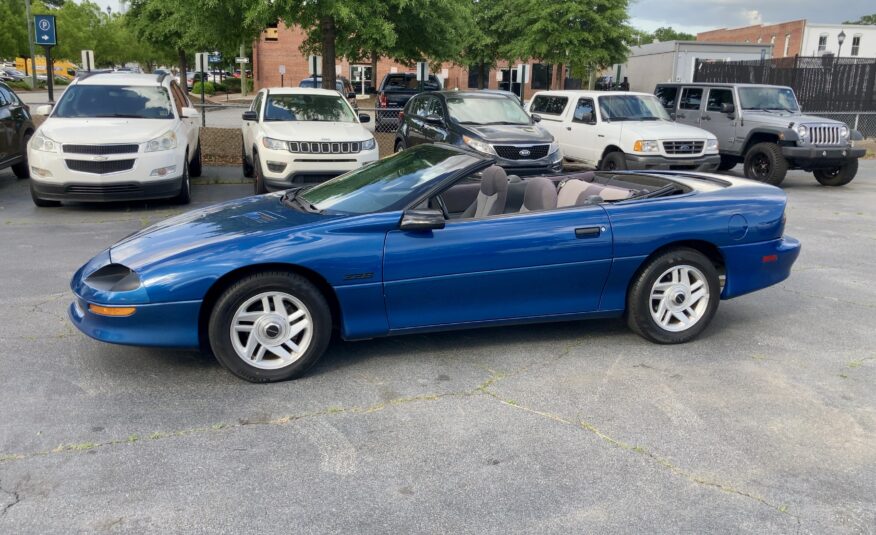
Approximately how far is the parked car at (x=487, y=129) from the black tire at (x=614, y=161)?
1.18 metres

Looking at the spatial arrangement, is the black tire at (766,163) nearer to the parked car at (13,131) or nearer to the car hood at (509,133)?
the car hood at (509,133)

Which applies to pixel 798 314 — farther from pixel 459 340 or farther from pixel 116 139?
pixel 116 139

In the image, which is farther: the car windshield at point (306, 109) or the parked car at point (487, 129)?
the parked car at point (487, 129)

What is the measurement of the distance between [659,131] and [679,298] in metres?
8.68

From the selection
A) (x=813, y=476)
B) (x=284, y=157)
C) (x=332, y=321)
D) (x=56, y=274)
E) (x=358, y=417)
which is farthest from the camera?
(x=284, y=157)

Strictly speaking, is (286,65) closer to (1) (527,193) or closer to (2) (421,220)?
(1) (527,193)

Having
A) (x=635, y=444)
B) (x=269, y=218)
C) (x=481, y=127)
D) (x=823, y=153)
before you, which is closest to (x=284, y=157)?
(x=481, y=127)

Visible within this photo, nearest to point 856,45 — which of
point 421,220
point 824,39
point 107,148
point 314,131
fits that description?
point 824,39

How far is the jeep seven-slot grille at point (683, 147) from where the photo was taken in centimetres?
1298

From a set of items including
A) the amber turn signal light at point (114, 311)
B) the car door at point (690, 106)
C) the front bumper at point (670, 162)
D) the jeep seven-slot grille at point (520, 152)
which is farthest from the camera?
the car door at point (690, 106)

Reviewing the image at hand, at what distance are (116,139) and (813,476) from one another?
8983 mm

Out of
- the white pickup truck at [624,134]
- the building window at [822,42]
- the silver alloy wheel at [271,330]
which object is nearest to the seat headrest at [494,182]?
the silver alloy wheel at [271,330]

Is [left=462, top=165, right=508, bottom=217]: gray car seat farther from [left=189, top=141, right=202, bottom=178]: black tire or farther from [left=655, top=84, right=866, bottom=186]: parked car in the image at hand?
[left=655, top=84, right=866, bottom=186]: parked car

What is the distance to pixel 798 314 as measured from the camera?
607 cm
